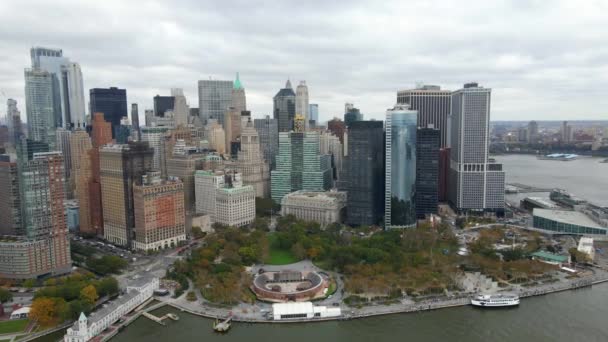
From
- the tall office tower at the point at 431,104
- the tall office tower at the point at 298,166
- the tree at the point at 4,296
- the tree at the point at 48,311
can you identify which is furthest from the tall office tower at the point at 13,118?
the tall office tower at the point at 431,104

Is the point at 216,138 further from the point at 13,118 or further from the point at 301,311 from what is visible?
the point at 301,311

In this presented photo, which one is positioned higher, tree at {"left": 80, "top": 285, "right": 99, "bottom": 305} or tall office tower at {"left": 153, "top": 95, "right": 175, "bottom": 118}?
tall office tower at {"left": 153, "top": 95, "right": 175, "bottom": 118}

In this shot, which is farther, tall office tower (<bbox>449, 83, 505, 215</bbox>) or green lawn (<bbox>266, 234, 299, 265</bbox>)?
tall office tower (<bbox>449, 83, 505, 215</bbox>)

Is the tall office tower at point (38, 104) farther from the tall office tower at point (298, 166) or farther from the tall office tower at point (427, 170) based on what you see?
the tall office tower at point (427, 170)

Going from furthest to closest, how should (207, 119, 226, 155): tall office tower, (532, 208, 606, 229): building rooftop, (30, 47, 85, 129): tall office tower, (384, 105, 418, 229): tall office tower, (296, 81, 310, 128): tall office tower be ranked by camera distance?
(30, 47, 85, 129): tall office tower < (296, 81, 310, 128): tall office tower < (207, 119, 226, 155): tall office tower < (384, 105, 418, 229): tall office tower < (532, 208, 606, 229): building rooftop

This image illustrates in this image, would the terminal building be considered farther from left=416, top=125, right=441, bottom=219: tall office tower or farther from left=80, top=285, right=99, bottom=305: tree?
left=80, top=285, right=99, bottom=305: tree

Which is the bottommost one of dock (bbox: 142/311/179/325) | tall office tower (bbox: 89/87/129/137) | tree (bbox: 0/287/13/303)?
dock (bbox: 142/311/179/325)

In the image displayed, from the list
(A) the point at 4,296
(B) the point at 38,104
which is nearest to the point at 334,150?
(A) the point at 4,296

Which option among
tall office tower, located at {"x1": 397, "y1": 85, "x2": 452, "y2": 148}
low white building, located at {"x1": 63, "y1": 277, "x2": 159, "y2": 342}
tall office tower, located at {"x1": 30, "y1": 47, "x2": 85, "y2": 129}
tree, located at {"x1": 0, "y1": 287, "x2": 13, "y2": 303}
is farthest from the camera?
tall office tower, located at {"x1": 30, "y1": 47, "x2": 85, "y2": 129}

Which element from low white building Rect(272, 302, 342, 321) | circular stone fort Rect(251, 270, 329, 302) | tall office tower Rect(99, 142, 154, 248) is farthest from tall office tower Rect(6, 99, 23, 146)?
low white building Rect(272, 302, 342, 321)
